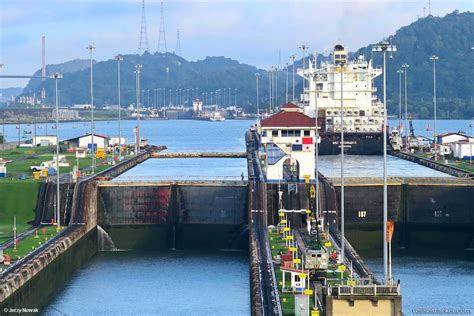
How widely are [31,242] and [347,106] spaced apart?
226 feet

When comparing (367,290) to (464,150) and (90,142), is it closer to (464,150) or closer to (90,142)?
(464,150)

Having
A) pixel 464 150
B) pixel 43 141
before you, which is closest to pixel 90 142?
pixel 43 141

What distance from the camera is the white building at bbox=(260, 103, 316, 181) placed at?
71.9 metres

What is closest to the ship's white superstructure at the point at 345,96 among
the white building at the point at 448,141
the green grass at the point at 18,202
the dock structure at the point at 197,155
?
the white building at the point at 448,141

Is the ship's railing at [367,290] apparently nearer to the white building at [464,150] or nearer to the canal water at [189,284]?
the canal water at [189,284]

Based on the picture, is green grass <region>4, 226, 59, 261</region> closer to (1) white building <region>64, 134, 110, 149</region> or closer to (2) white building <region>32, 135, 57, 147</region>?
(1) white building <region>64, 134, 110, 149</region>

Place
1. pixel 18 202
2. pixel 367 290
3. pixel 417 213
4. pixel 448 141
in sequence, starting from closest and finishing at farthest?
1. pixel 367 290
2. pixel 417 213
3. pixel 18 202
4. pixel 448 141

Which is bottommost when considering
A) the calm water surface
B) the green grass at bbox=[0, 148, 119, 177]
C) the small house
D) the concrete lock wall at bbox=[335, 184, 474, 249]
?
the calm water surface

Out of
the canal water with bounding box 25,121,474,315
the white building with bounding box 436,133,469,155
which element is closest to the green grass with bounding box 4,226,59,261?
the canal water with bounding box 25,121,474,315

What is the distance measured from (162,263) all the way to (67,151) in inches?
2271

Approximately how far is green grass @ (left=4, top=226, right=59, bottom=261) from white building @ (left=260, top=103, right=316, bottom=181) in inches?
505

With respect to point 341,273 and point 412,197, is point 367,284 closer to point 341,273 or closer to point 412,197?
point 341,273

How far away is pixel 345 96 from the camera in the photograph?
126875mm

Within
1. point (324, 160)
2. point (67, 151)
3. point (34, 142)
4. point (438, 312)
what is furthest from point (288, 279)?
point (34, 142)
